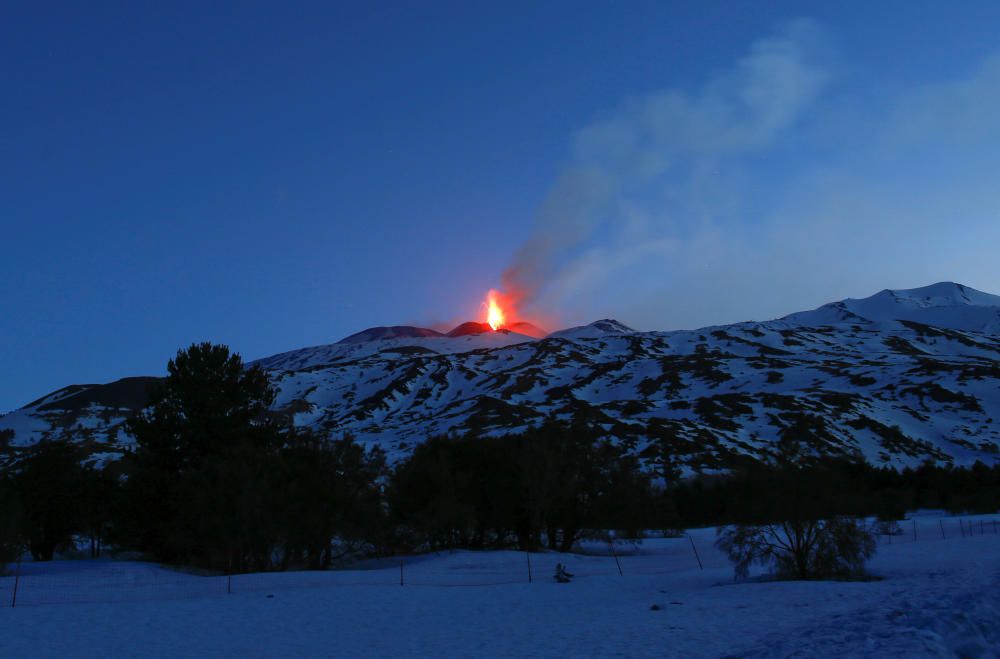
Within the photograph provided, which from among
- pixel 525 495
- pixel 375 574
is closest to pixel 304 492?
pixel 375 574

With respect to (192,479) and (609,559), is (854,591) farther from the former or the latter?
(192,479)

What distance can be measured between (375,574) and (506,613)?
13.7 m

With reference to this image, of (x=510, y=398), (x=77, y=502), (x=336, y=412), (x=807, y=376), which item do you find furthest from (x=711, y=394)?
(x=77, y=502)

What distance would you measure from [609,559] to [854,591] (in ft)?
63.6

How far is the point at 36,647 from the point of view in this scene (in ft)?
53.4

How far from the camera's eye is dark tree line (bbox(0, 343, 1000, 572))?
109 feet

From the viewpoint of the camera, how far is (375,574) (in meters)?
33.5

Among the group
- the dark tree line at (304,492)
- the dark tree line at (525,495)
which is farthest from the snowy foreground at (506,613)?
the dark tree line at (525,495)

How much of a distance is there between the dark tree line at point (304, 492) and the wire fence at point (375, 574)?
2049mm

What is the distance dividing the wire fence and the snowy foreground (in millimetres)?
174

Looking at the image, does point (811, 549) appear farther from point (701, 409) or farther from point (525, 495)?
point (701, 409)

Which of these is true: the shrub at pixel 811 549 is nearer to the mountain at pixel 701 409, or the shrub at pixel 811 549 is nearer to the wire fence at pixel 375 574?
the wire fence at pixel 375 574

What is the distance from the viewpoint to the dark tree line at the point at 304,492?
33.2m

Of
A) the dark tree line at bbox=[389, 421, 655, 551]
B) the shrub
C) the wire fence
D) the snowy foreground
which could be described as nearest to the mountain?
the dark tree line at bbox=[389, 421, 655, 551]
